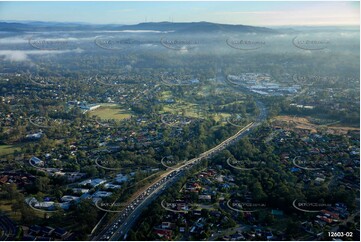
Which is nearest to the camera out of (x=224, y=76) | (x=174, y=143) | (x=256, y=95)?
(x=174, y=143)

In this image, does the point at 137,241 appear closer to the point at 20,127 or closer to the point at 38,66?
the point at 20,127

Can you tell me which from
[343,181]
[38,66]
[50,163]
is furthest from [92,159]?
[38,66]

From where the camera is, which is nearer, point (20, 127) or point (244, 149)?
point (244, 149)

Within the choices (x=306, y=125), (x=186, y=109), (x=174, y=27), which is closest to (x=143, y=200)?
(x=306, y=125)

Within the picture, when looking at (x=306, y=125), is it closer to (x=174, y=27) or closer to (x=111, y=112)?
(x=111, y=112)

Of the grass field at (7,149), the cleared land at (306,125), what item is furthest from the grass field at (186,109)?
the grass field at (7,149)
